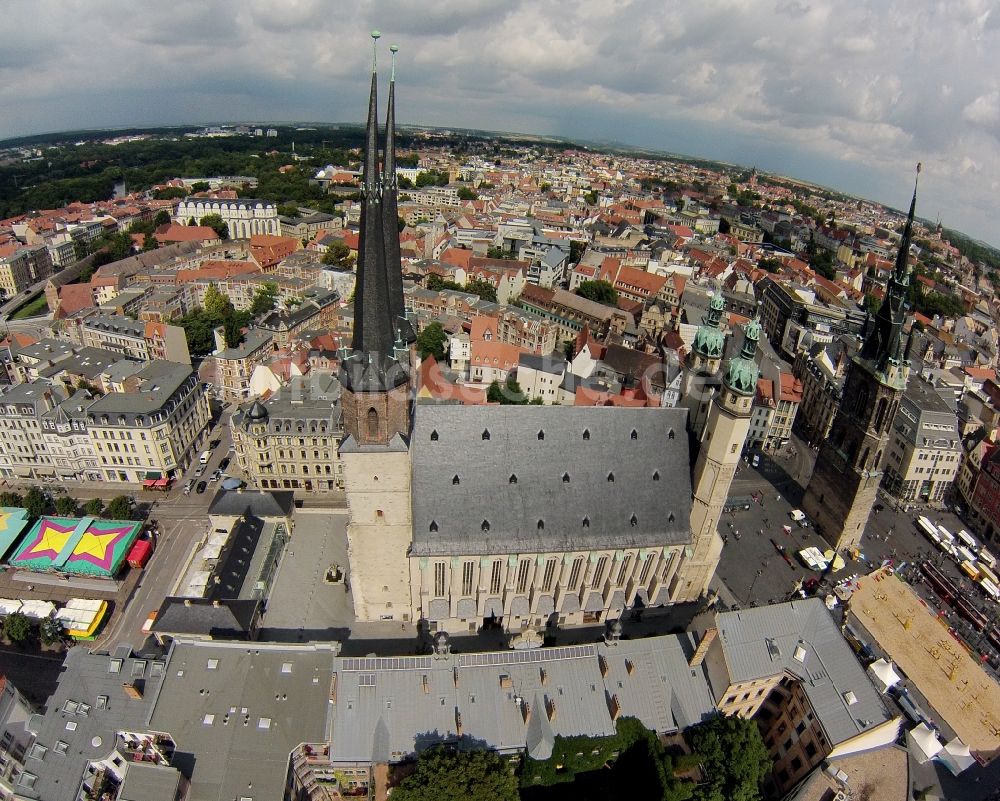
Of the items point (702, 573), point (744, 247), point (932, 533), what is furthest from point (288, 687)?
point (744, 247)

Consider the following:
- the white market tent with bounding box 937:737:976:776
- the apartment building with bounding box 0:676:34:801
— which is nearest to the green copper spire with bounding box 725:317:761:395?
the white market tent with bounding box 937:737:976:776

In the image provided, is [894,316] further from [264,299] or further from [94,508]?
[264,299]

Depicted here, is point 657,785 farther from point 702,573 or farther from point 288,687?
point 288,687

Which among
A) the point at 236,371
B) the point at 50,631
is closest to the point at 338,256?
the point at 236,371

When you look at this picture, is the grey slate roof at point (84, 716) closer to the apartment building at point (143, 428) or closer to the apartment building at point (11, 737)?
the apartment building at point (11, 737)

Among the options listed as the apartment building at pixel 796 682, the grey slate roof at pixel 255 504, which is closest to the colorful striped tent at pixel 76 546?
the grey slate roof at pixel 255 504

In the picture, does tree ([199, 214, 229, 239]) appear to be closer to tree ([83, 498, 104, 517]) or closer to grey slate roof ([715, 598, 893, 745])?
tree ([83, 498, 104, 517])

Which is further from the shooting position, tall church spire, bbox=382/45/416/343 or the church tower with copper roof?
the church tower with copper roof
